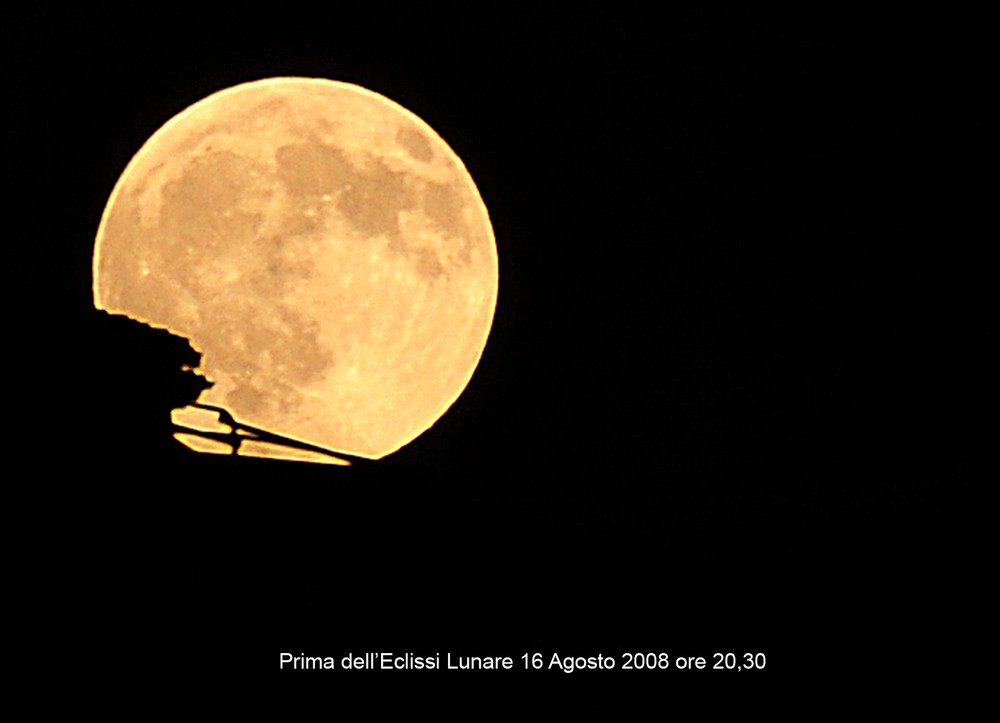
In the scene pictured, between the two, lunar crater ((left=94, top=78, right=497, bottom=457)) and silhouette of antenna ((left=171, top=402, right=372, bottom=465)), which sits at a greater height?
lunar crater ((left=94, top=78, right=497, bottom=457))

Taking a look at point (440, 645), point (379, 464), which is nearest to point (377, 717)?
point (440, 645)

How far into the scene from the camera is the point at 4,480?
3.08 meters

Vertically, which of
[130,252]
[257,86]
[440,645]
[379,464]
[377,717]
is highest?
[257,86]

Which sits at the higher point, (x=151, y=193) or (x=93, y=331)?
(x=151, y=193)

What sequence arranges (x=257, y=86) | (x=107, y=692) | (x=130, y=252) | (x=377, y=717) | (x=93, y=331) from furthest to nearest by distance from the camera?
(x=257, y=86)
(x=130, y=252)
(x=377, y=717)
(x=93, y=331)
(x=107, y=692)

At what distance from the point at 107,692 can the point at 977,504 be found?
117 inches

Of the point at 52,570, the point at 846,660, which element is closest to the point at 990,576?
the point at 846,660

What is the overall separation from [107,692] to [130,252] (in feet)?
11.1

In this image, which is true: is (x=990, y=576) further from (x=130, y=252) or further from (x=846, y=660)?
(x=130, y=252)

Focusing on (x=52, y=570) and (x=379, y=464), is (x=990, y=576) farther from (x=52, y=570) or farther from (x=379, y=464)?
(x=52, y=570)

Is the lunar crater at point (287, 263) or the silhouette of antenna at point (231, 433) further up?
the lunar crater at point (287, 263)

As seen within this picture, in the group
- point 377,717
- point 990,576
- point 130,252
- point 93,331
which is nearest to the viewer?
point 93,331

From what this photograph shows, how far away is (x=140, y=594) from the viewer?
323 cm

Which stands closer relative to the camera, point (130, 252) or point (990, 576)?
point (990, 576)
